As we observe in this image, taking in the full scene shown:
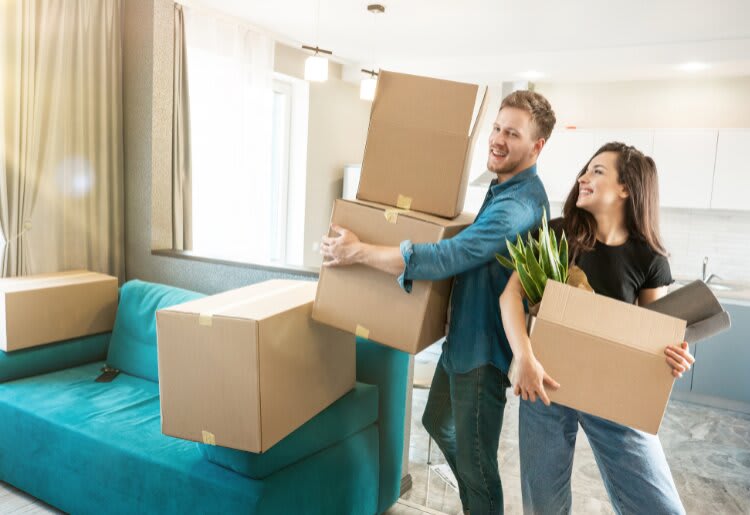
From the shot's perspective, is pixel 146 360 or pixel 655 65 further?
pixel 655 65

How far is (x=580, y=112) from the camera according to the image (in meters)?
4.99

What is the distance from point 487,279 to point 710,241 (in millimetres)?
3810

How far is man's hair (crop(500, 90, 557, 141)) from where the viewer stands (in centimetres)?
150

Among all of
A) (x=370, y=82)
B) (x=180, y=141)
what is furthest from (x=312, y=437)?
(x=370, y=82)

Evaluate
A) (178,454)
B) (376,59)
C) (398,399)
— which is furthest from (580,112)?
(178,454)

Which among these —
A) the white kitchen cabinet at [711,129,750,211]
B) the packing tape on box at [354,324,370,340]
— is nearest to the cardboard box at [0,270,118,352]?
the packing tape on box at [354,324,370,340]

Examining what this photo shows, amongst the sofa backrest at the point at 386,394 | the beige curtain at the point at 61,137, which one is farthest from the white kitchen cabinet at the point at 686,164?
the beige curtain at the point at 61,137

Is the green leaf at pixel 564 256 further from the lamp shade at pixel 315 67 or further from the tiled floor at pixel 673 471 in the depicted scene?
the lamp shade at pixel 315 67

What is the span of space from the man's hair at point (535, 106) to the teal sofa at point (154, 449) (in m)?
0.98

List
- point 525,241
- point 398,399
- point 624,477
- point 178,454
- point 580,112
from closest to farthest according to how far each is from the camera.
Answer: point 624,477 < point 525,241 < point 178,454 < point 398,399 < point 580,112

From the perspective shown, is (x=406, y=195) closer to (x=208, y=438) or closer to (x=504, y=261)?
(x=504, y=261)

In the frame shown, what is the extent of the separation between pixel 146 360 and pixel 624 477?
1904 mm

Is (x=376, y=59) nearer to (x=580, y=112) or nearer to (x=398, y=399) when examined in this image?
(x=580, y=112)

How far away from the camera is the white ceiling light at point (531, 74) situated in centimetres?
464
